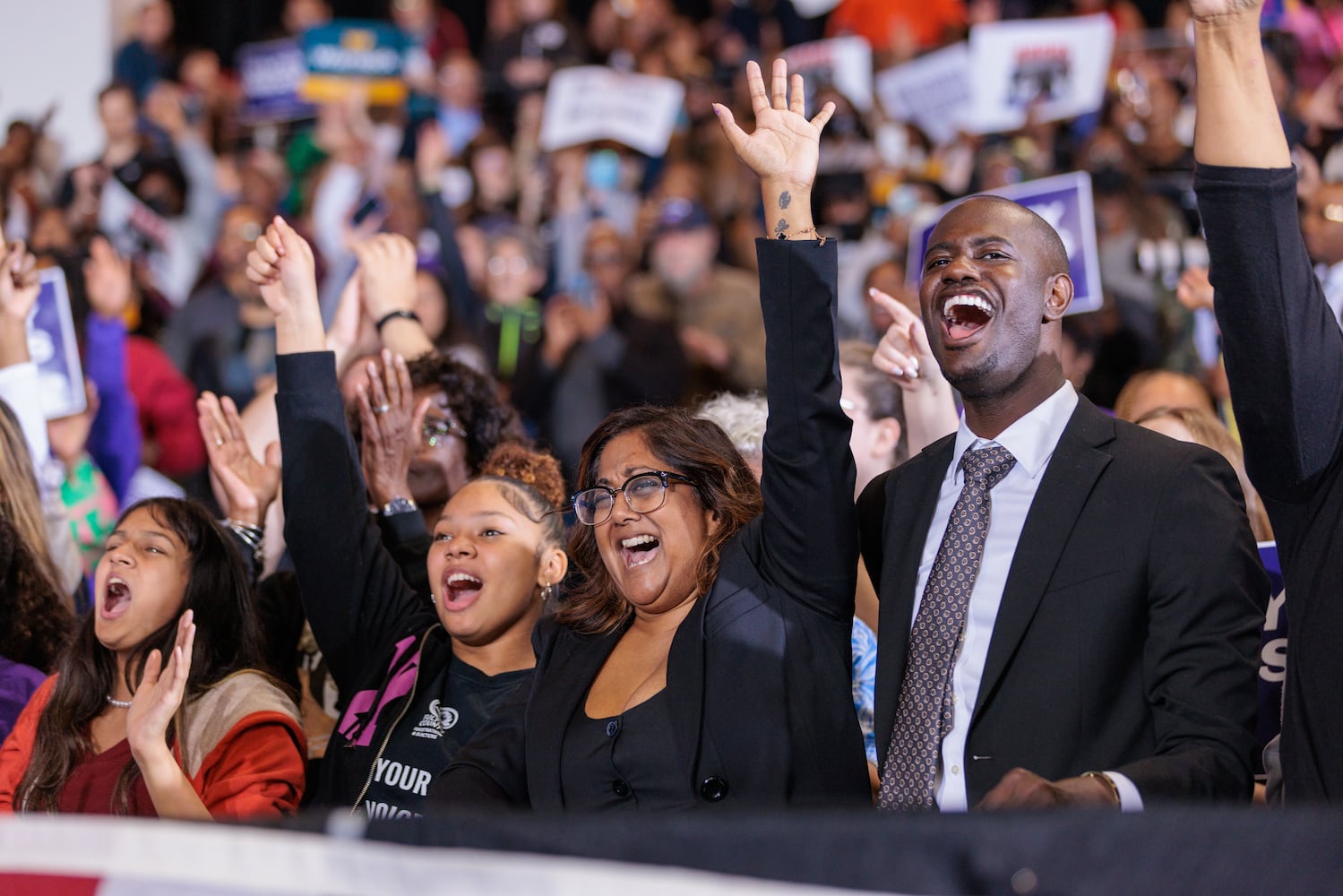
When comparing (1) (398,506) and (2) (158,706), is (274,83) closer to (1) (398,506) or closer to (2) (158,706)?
(1) (398,506)

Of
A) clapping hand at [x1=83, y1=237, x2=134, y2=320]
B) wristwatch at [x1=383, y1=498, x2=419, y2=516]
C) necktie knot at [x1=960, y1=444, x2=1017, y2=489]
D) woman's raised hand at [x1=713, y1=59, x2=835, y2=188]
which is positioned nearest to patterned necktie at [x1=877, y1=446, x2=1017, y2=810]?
necktie knot at [x1=960, y1=444, x2=1017, y2=489]

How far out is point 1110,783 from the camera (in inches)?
75.4

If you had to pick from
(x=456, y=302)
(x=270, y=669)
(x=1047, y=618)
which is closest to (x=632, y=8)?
(x=456, y=302)

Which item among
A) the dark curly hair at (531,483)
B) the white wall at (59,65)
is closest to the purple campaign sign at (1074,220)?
the dark curly hair at (531,483)

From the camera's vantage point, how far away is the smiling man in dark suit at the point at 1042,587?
2.04 meters

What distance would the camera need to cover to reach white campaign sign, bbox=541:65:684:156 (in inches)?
322

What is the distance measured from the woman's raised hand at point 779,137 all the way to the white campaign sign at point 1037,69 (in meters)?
5.26

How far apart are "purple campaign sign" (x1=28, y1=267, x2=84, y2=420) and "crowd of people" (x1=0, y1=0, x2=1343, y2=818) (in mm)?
121

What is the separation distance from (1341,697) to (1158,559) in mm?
287

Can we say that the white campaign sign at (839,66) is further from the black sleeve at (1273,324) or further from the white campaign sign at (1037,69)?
the black sleeve at (1273,324)

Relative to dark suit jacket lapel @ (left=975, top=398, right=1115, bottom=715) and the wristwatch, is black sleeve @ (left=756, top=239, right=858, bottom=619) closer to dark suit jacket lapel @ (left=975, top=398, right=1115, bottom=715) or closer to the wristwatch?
dark suit jacket lapel @ (left=975, top=398, right=1115, bottom=715)

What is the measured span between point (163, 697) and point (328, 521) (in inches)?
23.4

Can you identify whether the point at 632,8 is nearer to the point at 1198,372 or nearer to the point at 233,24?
the point at 233,24

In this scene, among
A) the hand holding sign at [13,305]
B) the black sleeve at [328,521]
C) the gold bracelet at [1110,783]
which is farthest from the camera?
the hand holding sign at [13,305]
